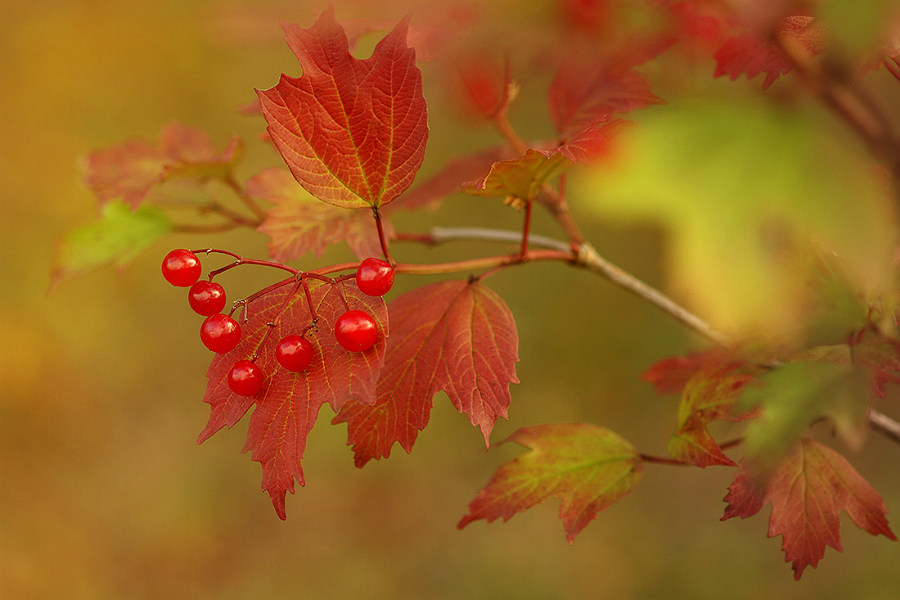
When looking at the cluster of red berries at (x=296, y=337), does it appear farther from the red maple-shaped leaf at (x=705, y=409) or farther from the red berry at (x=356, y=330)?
the red maple-shaped leaf at (x=705, y=409)

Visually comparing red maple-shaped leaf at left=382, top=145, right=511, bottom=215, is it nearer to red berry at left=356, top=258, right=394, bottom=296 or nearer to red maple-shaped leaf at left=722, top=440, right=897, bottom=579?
red berry at left=356, top=258, right=394, bottom=296

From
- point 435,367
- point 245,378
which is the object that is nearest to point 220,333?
point 245,378

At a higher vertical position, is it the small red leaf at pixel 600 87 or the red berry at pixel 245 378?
the small red leaf at pixel 600 87

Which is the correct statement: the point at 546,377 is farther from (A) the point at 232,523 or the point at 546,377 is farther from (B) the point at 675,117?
(B) the point at 675,117

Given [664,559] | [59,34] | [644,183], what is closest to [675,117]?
[644,183]

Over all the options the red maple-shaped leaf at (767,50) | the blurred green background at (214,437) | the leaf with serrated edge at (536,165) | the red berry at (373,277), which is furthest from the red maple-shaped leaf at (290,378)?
the blurred green background at (214,437)
